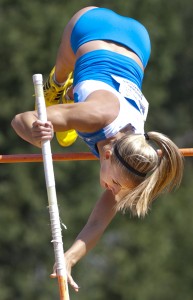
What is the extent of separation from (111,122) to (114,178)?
0.26 meters

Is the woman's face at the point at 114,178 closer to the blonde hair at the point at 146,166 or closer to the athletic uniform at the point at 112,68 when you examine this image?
the blonde hair at the point at 146,166

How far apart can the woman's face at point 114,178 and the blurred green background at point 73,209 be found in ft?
26.9

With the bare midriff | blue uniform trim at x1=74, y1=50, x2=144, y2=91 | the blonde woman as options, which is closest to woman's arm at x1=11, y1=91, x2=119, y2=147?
the blonde woman

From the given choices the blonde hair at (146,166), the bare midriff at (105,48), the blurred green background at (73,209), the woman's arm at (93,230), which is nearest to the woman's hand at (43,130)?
the blonde hair at (146,166)

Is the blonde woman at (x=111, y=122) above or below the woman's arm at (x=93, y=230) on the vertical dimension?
above

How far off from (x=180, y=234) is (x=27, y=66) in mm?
2822

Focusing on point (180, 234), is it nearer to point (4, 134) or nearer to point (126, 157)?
point (4, 134)

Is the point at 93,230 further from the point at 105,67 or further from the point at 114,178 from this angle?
the point at 105,67

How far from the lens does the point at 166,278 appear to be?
16406 millimetres

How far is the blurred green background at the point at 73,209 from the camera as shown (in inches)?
598

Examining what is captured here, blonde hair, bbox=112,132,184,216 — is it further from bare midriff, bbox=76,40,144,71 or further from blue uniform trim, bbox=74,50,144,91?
bare midriff, bbox=76,40,144,71

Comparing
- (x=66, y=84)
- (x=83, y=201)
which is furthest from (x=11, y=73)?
(x=66, y=84)

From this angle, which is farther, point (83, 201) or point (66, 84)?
point (83, 201)

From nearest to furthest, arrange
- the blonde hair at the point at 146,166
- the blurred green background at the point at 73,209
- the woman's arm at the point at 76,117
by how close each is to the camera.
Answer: the woman's arm at the point at 76,117
the blonde hair at the point at 146,166
the blurred green background at the point at 73,209
